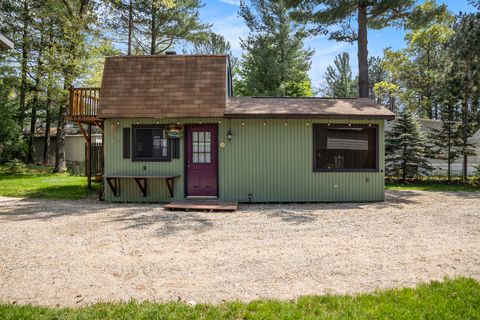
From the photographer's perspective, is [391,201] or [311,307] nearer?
[311,307]

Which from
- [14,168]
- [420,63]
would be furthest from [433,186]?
[14,168]

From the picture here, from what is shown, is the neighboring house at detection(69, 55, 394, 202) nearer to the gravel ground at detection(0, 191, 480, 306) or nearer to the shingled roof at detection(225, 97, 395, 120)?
the shingled roof at detection(225, 97, 395, 120)

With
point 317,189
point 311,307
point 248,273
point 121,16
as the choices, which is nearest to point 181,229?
point 248,273

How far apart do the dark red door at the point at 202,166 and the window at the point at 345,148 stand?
2.72 metres

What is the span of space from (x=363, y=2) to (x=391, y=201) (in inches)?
320

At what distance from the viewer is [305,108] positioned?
9156 millimetres

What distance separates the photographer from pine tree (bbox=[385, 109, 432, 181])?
46.1 ft

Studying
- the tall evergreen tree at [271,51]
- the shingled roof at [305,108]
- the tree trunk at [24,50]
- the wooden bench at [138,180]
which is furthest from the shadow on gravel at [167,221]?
the tall evergreen tree at [271,51]

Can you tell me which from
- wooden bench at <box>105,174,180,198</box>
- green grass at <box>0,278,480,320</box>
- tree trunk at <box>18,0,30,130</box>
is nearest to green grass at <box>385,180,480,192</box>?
wooden bench at <box>105,174,180,198</box>

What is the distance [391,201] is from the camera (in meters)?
9.21

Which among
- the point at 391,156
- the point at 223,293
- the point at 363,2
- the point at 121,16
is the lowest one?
the point at 223,293

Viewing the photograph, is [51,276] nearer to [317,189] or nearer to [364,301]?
[364,301]

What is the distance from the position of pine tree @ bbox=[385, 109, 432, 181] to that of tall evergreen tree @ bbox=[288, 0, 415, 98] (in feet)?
7.78

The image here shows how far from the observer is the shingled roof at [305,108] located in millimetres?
8625
